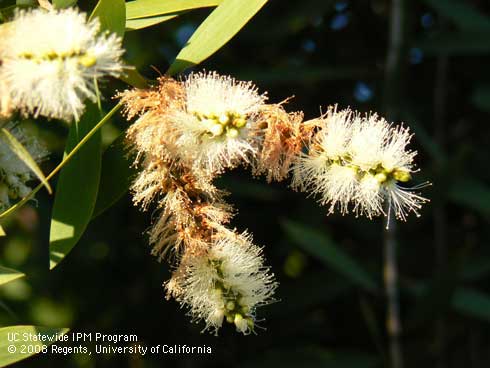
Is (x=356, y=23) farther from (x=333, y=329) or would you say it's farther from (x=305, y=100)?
(x=333, y=329)

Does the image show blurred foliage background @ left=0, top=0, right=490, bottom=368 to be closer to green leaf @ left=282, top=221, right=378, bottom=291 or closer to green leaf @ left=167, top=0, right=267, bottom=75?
green leaf @ left=282, top=221, right=378, bottom=291

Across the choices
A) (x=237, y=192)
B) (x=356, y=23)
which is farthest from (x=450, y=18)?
(x=237, y=192)

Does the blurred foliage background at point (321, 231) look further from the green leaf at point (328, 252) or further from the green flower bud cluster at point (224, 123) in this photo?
the green flower bud cluster at point (224, 123)

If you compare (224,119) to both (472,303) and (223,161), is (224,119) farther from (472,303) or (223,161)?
(472,303)

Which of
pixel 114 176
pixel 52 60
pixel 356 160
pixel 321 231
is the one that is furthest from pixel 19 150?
pixel 321 231

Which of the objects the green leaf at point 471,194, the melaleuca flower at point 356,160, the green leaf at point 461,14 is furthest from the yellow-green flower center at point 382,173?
the green leaf at point 461,14

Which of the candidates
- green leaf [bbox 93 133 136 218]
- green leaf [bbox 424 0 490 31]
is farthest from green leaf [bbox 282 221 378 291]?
green leaf [bbox 93 133 136 218]
